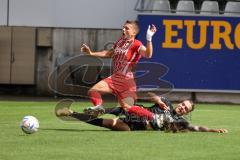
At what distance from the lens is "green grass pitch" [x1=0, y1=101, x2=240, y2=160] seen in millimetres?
9047

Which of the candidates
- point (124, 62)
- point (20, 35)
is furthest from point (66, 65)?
point (124, 62)

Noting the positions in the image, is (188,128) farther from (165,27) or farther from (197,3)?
(197,3)

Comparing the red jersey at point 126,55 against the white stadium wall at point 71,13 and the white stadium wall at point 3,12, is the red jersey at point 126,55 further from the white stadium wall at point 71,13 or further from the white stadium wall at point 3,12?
the white stadium wall at point 3,12

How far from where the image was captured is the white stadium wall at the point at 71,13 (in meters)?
26.4

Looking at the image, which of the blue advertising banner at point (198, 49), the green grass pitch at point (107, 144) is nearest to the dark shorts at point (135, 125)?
the green grass pitch at point (107, 144)

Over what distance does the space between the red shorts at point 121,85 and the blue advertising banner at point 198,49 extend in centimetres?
1085

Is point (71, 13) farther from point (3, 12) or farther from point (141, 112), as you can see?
point (141, 112)

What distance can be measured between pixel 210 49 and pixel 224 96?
5.29 ft

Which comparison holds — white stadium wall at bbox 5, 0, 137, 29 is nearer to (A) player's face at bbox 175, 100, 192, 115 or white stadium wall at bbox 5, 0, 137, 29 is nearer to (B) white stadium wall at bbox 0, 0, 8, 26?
(B) white stadium wall at bbox 0, 0, 8, 26

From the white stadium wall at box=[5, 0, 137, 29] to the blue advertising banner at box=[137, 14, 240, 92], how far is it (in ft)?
8.19

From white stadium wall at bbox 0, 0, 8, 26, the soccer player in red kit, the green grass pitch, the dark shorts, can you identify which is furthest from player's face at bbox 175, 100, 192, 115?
white stadium wall at bbox 0, 0, 8, 26

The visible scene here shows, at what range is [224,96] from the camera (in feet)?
79.5

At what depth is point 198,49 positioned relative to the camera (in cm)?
2411

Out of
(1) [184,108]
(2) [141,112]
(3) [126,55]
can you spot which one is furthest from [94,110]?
(1) [184,108]
